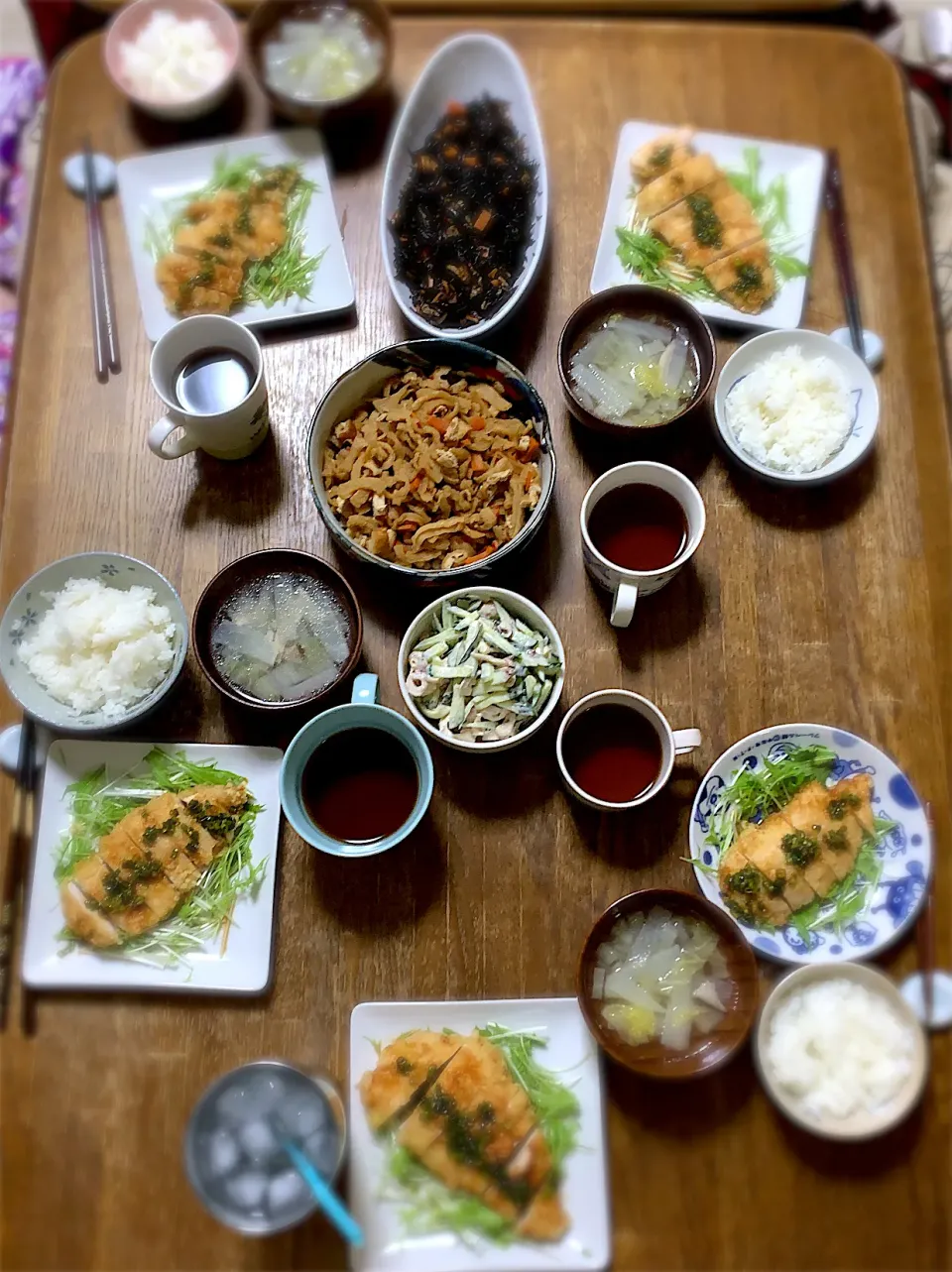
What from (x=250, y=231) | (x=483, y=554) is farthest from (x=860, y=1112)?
(x=250, y=231)

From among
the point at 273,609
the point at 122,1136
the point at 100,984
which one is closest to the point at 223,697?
the point at 273,609

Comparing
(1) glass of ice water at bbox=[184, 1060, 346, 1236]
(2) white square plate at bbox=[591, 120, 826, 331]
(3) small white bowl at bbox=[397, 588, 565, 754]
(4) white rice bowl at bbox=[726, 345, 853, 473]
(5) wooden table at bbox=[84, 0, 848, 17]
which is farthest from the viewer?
(5) wooden table at bbox=[84, 0, 848, 17]

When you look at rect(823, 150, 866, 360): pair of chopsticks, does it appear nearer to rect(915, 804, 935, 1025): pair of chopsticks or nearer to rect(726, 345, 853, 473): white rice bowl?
rect(726, 345, 853, 473): white rice bowl

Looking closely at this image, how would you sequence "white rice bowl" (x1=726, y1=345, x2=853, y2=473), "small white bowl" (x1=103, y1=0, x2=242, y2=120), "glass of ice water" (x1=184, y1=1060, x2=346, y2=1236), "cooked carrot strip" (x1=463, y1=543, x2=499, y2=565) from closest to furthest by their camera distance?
1. "glass of ice water" (x1=184, y1=1060, x2=346, y2=1236)
2. "cooked carrot strip" (x1=463, y1=543, x2=499, y2=565)
3. "white rice bowl" (x1=726, y1=345, x2=853, y2=473)
4. "small white bowl" (x1=103, y1=0, x2=242, y2=120)

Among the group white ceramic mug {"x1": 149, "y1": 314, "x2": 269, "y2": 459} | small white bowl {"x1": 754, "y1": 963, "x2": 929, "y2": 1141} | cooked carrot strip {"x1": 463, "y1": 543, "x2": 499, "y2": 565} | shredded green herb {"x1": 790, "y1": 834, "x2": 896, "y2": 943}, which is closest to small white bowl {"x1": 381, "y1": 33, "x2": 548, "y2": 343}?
white ceramic mug {"x1": 149, "y1": 314, "x2": 269, "y2": 459}

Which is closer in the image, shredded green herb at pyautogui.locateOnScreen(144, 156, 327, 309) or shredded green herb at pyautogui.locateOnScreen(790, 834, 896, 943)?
shredded green herb at pyautogui.locateOnScreen(790, 834, 896, 943)

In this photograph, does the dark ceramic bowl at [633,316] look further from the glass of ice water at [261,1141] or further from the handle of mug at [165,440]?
the glass of ice water at [261,1141]

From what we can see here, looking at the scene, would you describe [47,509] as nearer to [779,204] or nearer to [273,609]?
[273,609]

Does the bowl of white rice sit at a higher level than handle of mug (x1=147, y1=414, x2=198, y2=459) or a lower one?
lower
